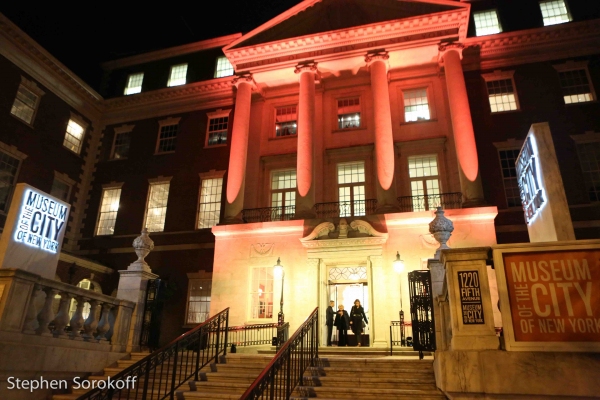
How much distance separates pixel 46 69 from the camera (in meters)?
22.4

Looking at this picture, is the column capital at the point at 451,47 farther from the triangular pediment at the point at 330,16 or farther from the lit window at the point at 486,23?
the lit window at the point at 486,23

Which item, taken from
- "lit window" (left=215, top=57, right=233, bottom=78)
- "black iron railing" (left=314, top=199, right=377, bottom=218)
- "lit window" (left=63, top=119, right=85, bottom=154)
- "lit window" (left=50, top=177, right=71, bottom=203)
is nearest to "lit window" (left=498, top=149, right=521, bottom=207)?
"black iron railing" (left=314, top=199, right=377, bottom=218)

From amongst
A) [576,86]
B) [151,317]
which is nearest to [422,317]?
[151,317]

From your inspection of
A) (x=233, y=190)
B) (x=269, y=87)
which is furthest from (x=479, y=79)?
(x=233, y=190)

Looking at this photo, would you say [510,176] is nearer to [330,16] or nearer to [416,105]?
[416,105]

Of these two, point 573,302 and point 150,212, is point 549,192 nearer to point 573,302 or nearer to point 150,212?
point 573,302

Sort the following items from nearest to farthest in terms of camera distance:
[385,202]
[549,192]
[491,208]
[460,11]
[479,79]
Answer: [549,192]
[491,208]
[385,202]
[460,11]
[479,79]

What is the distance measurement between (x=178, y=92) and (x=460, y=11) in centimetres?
1554

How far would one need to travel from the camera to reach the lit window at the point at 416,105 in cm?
2095

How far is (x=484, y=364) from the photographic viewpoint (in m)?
5.84

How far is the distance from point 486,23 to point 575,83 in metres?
5.43

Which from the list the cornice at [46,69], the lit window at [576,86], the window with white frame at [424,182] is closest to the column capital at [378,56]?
the window with white frame at [424,182]

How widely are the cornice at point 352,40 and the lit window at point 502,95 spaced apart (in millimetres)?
2952

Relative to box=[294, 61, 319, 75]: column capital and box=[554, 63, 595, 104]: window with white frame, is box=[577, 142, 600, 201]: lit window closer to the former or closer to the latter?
box=[554, 63, 595, 104]: window with white frame
